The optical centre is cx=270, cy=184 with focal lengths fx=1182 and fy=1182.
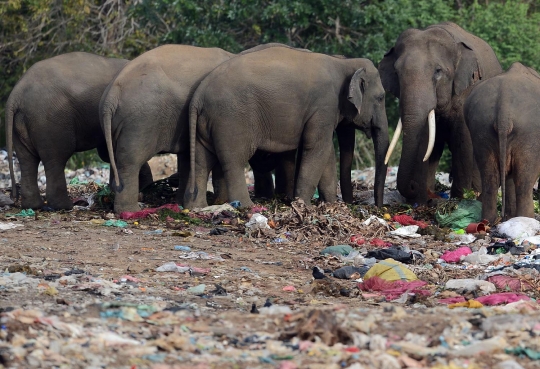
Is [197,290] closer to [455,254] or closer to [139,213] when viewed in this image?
[455,254]

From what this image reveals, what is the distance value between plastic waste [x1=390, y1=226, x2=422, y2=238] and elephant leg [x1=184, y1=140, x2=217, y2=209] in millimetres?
2397

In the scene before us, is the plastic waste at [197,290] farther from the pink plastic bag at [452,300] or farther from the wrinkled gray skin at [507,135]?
the wrinkled gray skin at [507,135]

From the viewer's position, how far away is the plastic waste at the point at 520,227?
1138cm

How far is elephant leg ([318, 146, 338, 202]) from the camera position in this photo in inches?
553

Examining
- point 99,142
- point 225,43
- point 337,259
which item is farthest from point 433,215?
point 225,43

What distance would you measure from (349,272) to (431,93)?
4731 millimetres

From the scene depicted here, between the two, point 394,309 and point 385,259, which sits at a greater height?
point 394,309

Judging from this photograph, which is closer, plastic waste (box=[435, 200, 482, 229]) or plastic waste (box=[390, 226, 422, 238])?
plastic waste (box=[390, 226, 422, 238])

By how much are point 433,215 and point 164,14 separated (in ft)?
35.1

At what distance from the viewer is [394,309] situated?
721cm

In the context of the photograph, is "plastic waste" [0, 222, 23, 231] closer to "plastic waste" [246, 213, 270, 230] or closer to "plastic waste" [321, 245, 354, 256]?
"plastic waste" [246, 213, 270, 230]

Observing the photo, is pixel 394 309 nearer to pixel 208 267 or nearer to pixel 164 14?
pixel 208 267

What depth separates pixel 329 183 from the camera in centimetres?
1412

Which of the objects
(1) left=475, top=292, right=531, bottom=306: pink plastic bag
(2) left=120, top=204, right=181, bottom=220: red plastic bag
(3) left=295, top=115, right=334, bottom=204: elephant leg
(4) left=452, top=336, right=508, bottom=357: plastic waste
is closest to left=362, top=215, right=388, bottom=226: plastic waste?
(3) left=295, top=115, right=334, bottom=204: elephant leg
